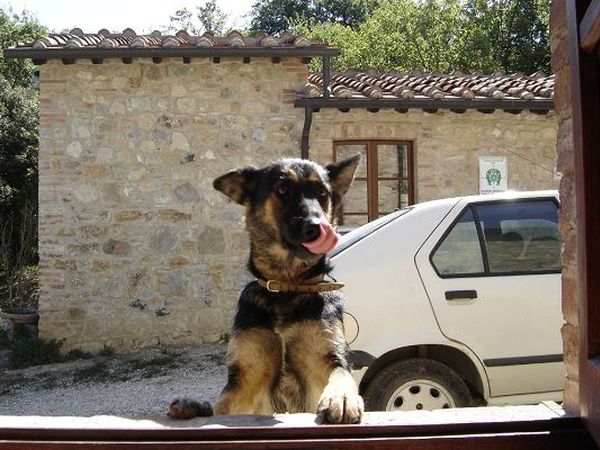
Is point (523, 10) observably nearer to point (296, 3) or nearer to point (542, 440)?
point (296, 3)

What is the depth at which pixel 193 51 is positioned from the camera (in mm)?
9883

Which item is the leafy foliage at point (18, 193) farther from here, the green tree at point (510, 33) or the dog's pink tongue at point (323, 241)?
the green tree at point (510, 33)

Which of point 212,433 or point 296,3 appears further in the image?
point 296,3

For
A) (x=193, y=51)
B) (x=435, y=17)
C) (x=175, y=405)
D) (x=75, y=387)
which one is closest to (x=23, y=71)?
(x=435, y=17)

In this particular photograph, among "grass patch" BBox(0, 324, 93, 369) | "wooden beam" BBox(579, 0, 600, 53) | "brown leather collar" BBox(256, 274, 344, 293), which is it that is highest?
"wooden beam" BBox(579, 0, 600, 53)

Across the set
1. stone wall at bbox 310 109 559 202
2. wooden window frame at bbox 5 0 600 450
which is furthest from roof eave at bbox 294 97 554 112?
wooden window frame at bbox 5 0 600 450

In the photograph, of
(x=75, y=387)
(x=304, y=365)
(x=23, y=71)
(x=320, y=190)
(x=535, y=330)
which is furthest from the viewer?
(x=23, y=71)

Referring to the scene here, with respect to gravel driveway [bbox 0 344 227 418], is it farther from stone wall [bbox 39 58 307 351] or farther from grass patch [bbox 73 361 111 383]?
stone wall [bbox 39 58 307 351]

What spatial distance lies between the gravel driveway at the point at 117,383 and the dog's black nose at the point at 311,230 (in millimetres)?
4147

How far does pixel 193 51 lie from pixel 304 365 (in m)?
7.72

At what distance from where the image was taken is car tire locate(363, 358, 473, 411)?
186 inches

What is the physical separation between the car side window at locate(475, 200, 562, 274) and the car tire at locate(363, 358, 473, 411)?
34.8 inches

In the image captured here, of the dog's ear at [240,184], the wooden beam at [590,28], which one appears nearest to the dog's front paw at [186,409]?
the dog's ear at [240,184]

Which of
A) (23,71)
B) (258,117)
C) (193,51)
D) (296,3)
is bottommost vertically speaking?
(258,117)
